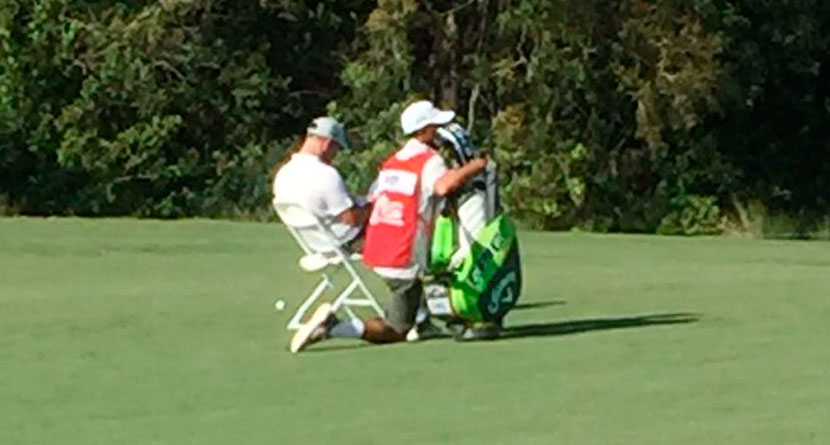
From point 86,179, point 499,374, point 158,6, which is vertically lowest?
point 86,179

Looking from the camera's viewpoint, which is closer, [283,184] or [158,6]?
[283,184]

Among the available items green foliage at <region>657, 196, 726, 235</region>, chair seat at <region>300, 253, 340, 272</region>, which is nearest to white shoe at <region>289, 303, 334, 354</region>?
chair seat at <region>300, 253, 340, 272</region>

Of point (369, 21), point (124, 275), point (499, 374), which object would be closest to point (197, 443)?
point (499, 374)

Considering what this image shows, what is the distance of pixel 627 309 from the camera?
47.6ft

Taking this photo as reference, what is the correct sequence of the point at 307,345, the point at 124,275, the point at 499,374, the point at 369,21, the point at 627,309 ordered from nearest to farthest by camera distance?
the point at 499,374 → the point at 307,345 → the point at 627,309 → the point at 124,275 → the point at 369,21

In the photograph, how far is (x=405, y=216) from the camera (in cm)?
1216

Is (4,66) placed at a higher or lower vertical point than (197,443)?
lower

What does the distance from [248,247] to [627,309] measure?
600 cm

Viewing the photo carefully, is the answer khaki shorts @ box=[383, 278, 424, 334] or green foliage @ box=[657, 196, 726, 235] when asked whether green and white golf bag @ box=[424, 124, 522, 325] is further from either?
green foliage @ box=[657, 196, 726, 235]

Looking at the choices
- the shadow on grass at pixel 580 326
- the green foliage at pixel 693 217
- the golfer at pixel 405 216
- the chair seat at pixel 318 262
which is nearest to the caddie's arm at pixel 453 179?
the golfer at pixel 405 216

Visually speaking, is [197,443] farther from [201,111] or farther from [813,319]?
[201,111]

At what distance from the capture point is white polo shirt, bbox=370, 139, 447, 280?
39.8ft

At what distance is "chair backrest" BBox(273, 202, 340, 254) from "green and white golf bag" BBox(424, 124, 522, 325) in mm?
514

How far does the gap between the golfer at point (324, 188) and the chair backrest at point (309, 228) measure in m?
0.03
